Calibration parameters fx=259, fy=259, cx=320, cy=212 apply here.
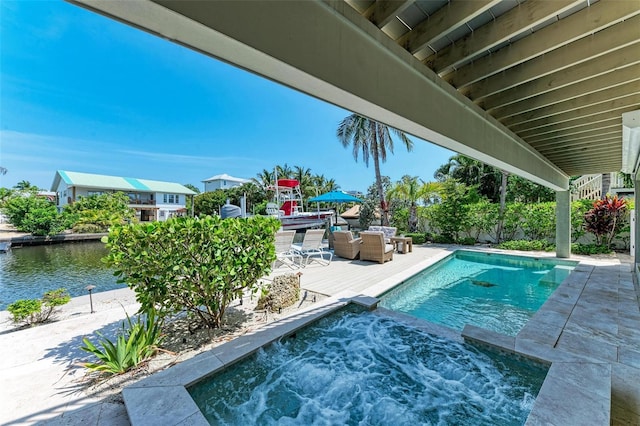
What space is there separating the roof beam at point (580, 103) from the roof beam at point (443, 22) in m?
2.56

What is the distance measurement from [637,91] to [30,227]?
1035 inches

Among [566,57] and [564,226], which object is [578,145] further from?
[564,226]

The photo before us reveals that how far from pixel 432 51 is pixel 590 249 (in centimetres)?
1203

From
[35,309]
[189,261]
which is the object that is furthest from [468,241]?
[35,309]

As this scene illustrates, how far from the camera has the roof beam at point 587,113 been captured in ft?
10.8

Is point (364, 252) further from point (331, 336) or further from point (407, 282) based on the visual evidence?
point (331, 336)

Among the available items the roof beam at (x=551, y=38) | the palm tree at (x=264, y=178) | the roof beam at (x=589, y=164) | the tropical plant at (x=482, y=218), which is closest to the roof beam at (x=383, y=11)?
the roof beam at (x=551, y=38)

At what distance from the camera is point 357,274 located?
6.59 metres

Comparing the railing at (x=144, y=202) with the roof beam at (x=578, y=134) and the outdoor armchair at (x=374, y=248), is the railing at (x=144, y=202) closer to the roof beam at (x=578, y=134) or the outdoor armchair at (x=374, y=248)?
the outdoor armchair at (x=374, y=248)

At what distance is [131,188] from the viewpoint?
1091 inches

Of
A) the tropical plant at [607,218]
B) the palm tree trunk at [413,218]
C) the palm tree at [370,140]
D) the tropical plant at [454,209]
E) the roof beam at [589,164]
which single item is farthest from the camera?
the palm tree at [370,140]

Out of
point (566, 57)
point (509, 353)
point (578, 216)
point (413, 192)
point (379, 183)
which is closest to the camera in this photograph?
point (566, 57)

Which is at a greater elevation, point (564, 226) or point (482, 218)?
point (482, 218)

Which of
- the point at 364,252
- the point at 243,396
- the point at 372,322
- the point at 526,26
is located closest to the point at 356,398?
the point at 243,396
